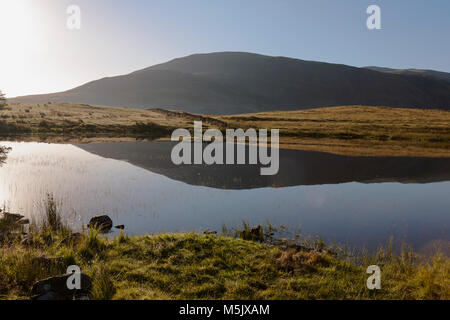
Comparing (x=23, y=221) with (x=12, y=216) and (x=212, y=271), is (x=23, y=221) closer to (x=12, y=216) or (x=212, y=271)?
(x=12, y=216)

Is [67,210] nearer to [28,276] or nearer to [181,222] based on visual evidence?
[181,222]

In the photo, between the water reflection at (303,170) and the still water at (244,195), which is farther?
the water reflection at (303,170)

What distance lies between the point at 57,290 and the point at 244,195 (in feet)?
50.6

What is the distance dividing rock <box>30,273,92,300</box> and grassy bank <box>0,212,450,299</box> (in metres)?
0.29

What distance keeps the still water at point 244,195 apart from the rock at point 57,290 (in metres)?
5.95

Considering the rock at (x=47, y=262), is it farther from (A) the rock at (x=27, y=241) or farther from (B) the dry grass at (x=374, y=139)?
(B) the dry grass at (x=374, y=139)

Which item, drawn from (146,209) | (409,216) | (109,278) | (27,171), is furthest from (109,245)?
(27,171)

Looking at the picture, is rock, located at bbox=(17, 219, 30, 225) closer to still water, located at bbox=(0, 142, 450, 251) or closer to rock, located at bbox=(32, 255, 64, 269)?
still water, located at bbox=(0, 142, 450, 251)

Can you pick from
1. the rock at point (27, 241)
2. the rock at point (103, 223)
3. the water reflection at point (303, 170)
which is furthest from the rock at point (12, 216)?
the water reflection at point (303, 170)

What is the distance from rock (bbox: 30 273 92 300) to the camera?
25.1ft

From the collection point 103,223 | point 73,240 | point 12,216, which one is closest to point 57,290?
point 73,240

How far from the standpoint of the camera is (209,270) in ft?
31.2

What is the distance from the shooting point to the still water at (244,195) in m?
15.5

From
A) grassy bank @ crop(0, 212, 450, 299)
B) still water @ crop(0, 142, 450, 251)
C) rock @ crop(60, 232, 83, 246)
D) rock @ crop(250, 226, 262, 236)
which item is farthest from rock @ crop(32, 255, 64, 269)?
rock @ crop(250, 226, 262, 236)
